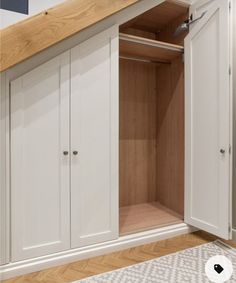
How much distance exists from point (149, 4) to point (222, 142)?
4.74 feet

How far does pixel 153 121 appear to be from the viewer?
11.0 ft

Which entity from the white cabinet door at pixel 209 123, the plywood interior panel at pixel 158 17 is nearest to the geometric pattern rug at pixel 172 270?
the white cabinet door at pixel 209 123

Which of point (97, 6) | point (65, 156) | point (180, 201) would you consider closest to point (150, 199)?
point (180, 201)

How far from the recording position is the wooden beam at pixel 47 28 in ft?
5.50

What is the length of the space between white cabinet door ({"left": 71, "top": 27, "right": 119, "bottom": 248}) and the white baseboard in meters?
0.06

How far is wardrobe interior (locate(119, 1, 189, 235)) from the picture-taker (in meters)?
2.72

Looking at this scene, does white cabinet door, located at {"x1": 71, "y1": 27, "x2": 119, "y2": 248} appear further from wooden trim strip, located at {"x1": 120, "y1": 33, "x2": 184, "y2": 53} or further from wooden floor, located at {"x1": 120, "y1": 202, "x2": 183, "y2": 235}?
wooden floor, located at {"x1": 120, "y1": 202, "x2": 183, "y2": 235}

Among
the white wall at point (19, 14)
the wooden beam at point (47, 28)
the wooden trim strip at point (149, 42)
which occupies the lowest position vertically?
the wooden beam at point (47, 28)

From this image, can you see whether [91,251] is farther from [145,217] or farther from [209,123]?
[209,123]

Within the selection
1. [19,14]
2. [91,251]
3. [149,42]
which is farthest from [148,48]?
[91,251]

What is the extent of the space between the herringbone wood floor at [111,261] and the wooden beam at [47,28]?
5.09ft

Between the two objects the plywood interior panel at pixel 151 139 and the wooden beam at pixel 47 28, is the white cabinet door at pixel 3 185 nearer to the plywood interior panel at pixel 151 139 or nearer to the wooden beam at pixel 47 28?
the wooden beam at pixel 47 28

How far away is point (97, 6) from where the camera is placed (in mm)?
1916

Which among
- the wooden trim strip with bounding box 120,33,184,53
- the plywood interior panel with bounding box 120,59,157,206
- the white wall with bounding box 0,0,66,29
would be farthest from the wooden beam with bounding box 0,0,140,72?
the plywood interior panel with bounding box 120,59,157,206
